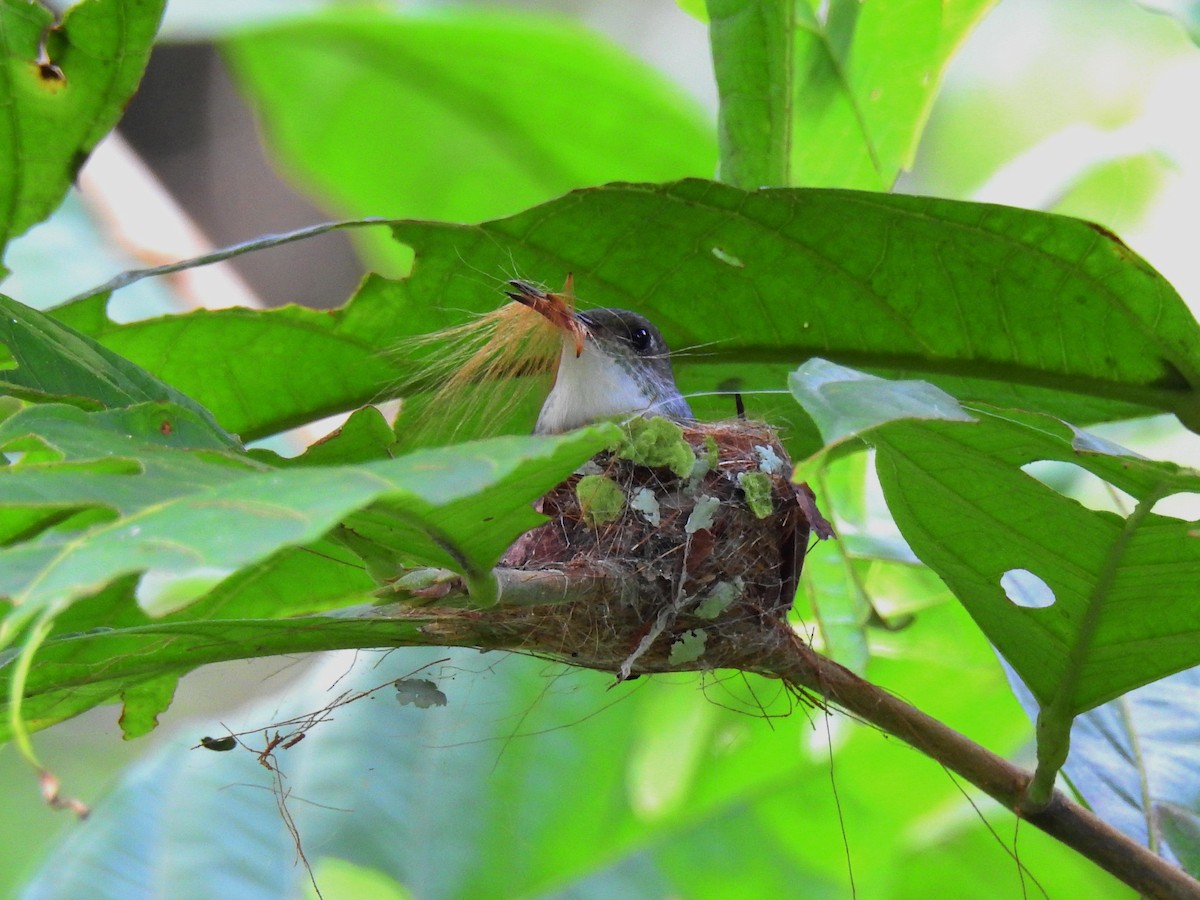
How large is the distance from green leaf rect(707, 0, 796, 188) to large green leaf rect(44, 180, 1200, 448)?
46cm

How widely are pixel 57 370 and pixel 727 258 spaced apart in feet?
3.72

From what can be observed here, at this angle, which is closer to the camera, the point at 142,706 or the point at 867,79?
the point at 142,706

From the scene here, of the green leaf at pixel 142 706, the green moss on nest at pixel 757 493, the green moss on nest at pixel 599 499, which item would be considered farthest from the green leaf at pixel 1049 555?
the green leaf at pixel 142 706

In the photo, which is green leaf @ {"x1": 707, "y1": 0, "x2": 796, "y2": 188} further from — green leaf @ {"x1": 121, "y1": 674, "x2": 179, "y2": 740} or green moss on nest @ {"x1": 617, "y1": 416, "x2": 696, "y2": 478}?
green leaf @ {"x1": 121, "y1": 674, "x2": 179, "y2": 740}

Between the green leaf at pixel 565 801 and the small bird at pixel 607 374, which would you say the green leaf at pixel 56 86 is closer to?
the small bird at pixel 607 374

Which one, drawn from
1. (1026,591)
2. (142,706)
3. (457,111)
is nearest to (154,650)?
(142,706)

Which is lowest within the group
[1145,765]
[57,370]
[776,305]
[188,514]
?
[1145,765]

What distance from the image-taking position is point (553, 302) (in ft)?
8.10

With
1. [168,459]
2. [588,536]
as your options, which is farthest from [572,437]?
[588,536]

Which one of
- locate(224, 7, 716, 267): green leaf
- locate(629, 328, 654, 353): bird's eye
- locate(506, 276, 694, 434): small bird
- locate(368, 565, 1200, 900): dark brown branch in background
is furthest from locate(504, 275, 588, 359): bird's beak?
locate(224, 7, 716, 267): green leaf

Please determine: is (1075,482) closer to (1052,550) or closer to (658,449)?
(658,449)

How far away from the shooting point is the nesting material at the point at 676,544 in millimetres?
2170

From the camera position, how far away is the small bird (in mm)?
2850

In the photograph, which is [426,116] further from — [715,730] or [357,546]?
[357,546]
